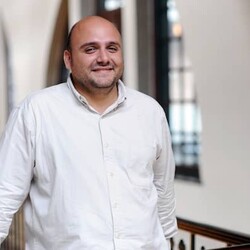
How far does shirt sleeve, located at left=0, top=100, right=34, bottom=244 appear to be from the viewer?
4.48 feet

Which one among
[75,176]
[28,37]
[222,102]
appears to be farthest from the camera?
[28,37]

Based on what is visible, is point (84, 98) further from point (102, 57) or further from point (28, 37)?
point (28, 37)

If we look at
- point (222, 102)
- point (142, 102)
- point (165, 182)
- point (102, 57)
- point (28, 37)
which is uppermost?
point (28, 37)

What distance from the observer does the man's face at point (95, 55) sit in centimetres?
141

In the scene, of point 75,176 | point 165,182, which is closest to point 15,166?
point 75,176

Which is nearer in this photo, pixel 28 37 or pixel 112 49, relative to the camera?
pixel 112 49

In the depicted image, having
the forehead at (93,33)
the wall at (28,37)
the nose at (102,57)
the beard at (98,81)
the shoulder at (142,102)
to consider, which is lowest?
the shoulder at (142,102)

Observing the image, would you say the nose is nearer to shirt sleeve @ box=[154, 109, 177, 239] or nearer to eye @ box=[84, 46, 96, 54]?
eye @ box=[84, 46, 96, 54]

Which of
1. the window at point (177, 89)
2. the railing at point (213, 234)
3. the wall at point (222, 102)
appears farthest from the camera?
the window at point (177, 89)

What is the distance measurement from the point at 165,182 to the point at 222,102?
231 centimetres

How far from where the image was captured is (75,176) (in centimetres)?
136

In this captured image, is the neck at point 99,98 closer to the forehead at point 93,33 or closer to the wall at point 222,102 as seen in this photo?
the forehead at point 93,33

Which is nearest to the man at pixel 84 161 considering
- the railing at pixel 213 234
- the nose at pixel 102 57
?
the nose at pixel 102 57

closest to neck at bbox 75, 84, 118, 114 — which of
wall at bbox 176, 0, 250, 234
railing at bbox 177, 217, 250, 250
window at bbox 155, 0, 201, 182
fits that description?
railing at bbox 177, 217, 250, 250
